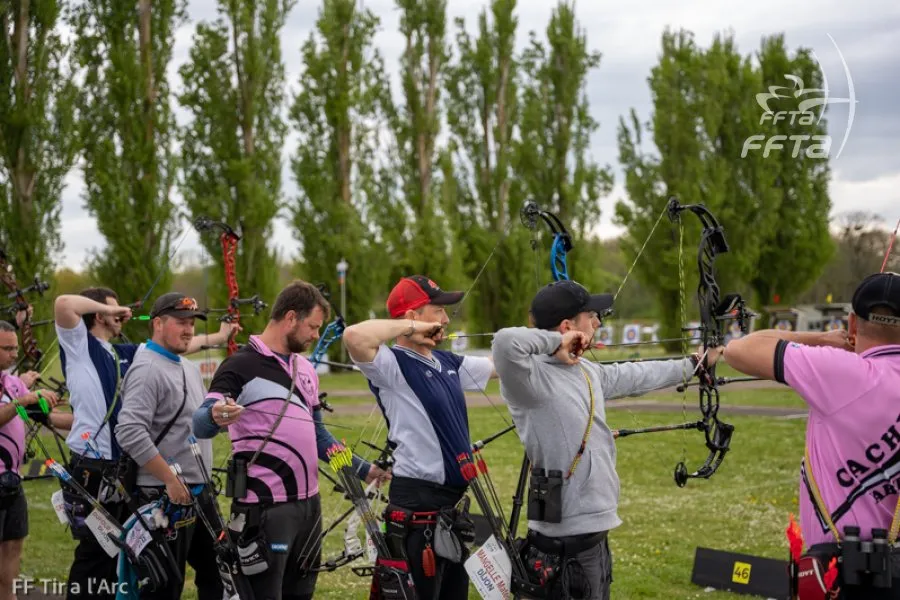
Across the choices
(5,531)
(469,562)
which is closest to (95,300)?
(5,531)

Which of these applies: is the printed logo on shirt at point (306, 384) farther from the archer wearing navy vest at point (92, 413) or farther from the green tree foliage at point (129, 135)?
the green tree foliage at point (129, 135)

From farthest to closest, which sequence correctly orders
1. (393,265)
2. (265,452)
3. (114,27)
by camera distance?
(393,265), (114,27), (265,452)

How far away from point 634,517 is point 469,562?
511 centimetres

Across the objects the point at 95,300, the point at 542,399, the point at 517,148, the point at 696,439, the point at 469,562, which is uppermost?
the point at 517,148

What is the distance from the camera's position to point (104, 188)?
23.0m

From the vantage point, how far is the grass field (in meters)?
6.59

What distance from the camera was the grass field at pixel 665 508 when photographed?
6.59 meters

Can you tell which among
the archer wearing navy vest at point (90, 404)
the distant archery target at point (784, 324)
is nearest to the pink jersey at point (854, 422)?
the archer wearing navy vest at point (90, 404)

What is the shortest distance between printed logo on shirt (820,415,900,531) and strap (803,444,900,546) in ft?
0.09

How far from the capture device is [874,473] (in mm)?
2951

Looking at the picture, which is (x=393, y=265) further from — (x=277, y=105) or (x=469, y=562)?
(x=469, y=562)

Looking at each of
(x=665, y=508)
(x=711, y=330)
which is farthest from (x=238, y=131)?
(x=711, y=330)

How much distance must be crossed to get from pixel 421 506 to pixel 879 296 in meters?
2.10

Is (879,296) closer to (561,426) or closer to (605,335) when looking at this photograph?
(561,426)
